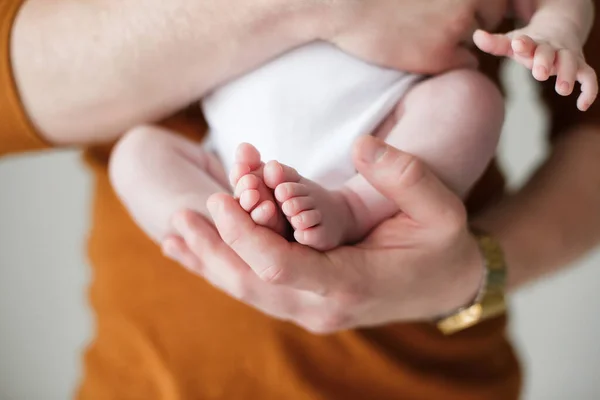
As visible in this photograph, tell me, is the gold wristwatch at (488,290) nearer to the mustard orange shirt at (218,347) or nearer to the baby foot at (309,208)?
the mustard orange shirt at (218,347)

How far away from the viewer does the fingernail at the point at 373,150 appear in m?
0.42

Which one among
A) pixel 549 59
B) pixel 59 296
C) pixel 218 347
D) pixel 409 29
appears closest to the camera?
pixel 549 59

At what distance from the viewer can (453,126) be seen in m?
0.46

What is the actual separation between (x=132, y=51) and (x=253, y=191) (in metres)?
0.21

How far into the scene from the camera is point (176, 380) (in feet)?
A: 1.91

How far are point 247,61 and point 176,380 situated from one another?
0.30 metres

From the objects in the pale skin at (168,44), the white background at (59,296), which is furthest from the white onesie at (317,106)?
the white background at (59,296)

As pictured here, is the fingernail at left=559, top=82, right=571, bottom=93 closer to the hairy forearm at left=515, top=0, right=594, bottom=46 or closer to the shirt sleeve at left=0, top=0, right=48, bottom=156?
the hairy forearm at left=515, top=0, right=594, bottom=46

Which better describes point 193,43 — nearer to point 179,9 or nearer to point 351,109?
point 179,9

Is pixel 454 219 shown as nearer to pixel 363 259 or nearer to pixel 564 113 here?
pixel 363 259

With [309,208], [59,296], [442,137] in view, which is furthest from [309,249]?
[59,296]

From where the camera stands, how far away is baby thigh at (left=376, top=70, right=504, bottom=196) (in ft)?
1.51

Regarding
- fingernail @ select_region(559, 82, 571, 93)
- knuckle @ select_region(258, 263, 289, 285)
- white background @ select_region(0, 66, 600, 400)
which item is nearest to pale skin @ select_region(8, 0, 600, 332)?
knuckle @ select_region(258, 263, 289, 285)

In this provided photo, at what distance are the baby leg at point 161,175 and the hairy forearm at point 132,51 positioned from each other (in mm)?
33
